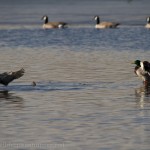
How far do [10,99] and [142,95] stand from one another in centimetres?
360

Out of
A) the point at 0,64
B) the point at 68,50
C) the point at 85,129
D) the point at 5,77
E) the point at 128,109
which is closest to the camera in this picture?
the point at 85,129

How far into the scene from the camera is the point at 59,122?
19.5m

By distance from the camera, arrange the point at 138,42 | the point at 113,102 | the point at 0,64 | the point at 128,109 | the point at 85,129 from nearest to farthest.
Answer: the point at 85,129, the point at 128,109, the point at 113,102, the point at 0,64, the point at 138,42

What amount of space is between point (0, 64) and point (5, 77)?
7678 millimetres

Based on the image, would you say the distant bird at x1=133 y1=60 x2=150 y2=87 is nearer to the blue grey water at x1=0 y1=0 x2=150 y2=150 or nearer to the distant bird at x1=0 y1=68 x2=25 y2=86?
the blue grey water at x1=0 y1=0 x2=150 y2=150

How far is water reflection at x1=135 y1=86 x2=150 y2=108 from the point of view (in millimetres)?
22875

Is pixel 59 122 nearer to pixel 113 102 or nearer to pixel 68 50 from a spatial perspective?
pixel 113 102

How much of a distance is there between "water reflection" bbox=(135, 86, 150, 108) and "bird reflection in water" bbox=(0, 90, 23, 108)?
2988mm

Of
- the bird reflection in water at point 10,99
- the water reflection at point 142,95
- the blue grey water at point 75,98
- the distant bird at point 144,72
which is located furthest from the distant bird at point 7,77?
the distant bird at point 144,72

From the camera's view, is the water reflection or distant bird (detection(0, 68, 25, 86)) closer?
the water reflection

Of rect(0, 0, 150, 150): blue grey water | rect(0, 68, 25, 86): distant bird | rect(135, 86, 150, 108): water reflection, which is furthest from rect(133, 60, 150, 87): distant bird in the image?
rect(0, 68, 25, 86): distant bird

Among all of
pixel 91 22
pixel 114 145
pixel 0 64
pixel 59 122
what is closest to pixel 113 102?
pixel 59 122

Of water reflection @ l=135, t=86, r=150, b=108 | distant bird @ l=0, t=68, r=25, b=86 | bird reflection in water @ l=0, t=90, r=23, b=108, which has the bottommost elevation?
water reflection @ l=135, t=86, r=150, b=108

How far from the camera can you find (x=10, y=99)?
23.7 meters
